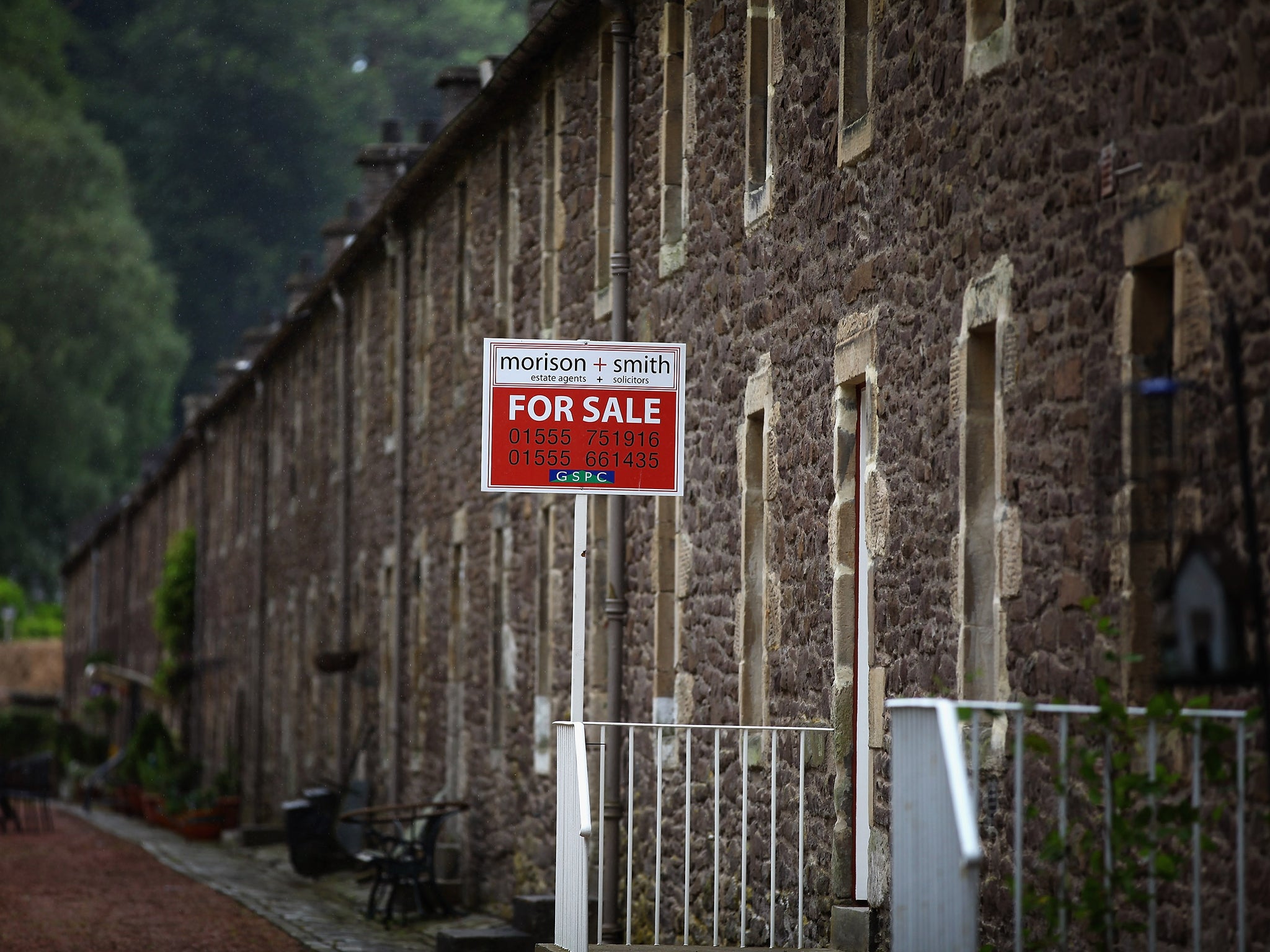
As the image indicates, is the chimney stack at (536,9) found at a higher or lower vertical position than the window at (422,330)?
higher

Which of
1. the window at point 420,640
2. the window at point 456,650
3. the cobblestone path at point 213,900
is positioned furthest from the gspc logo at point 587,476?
the window at point 420,640

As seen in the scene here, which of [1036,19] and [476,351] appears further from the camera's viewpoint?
[476,351]

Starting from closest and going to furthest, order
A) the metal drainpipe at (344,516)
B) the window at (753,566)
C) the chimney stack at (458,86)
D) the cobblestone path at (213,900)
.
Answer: the window at (753,566)
the cobblestone path at (213,900)
the metal drainpipe at (344,516)
the chimney stack at (458,86)

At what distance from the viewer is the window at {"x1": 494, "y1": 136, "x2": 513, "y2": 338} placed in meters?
17.8

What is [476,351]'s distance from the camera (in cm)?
1841

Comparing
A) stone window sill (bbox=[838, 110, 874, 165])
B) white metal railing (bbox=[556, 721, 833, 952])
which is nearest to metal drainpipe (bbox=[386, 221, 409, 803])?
white metal railing (bbox=[556, 721, 833, 952])

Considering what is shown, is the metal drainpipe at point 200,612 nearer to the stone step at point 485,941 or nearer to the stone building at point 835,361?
the stone building at point 835,361

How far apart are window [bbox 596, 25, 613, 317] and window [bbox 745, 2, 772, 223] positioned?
2995 mm

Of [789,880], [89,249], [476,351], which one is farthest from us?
[89,249]

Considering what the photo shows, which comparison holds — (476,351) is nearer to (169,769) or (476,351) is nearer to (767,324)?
(767,324)

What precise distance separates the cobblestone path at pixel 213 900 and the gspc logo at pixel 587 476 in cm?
509

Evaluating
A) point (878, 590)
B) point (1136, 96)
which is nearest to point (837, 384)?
point (878, 590)

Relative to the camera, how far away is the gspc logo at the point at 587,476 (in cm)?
1017

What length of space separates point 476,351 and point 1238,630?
41.9ft
